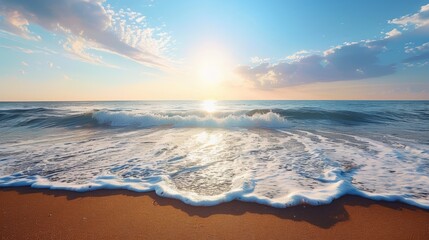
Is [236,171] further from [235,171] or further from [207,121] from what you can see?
[207,121]

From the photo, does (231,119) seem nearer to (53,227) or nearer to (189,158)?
(189,158)

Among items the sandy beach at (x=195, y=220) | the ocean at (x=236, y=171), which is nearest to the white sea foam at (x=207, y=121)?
the ocean at (x=236, y=171)

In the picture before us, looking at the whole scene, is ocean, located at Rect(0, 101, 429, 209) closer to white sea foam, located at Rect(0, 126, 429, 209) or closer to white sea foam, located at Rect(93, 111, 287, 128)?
white sea foam, located at Rect(0, 126, 429, 209)

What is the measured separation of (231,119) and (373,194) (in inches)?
456

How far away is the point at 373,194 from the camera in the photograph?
3549 mm

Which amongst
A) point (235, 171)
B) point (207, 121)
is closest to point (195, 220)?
point (235, 171)

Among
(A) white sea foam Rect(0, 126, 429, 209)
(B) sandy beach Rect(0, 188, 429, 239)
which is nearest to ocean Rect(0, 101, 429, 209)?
(A) white sea foam Rect(0, 126, 429, 209)

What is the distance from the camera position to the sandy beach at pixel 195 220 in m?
A: 2.62

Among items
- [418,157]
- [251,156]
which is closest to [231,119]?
[251,156]

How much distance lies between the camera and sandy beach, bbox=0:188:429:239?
8.61 ft

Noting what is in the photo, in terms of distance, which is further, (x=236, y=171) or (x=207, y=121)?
(x=207, y=121)

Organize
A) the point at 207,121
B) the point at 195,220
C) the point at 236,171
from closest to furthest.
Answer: the point at 195,220, the point at 236,171, the point at 207,121

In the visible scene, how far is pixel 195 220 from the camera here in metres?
2.92

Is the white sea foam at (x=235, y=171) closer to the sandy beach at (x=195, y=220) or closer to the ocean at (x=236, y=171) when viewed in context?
the ocean at (x=236, y=171)
